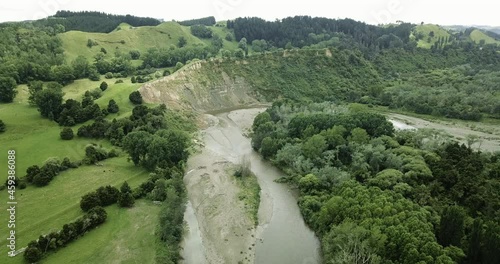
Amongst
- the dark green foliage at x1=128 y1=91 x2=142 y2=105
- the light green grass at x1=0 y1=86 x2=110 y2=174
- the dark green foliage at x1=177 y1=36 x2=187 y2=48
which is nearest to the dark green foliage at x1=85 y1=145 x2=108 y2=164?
the light green grass at x1=0 y1=86 x2=110 y2=174

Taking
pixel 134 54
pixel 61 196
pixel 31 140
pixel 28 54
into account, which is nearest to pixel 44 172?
pixel 61 196

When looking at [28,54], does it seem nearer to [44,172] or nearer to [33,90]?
[33,90]

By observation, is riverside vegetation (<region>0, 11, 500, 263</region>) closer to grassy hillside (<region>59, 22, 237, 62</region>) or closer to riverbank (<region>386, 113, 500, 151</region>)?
grassy hillside (<region>59, 22, 237, 62</region>)

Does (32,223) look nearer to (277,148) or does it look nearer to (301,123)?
(277,148)

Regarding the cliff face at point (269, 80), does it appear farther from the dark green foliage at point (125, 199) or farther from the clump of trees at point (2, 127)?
the dark green foliage at point (125, 199)

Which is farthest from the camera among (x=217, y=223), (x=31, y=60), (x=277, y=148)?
(x=31, y=60)

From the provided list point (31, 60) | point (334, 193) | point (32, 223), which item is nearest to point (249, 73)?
point (31, 60)

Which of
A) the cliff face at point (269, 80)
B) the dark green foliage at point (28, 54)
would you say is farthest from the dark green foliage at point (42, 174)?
the cliff face at point (269, 80)
